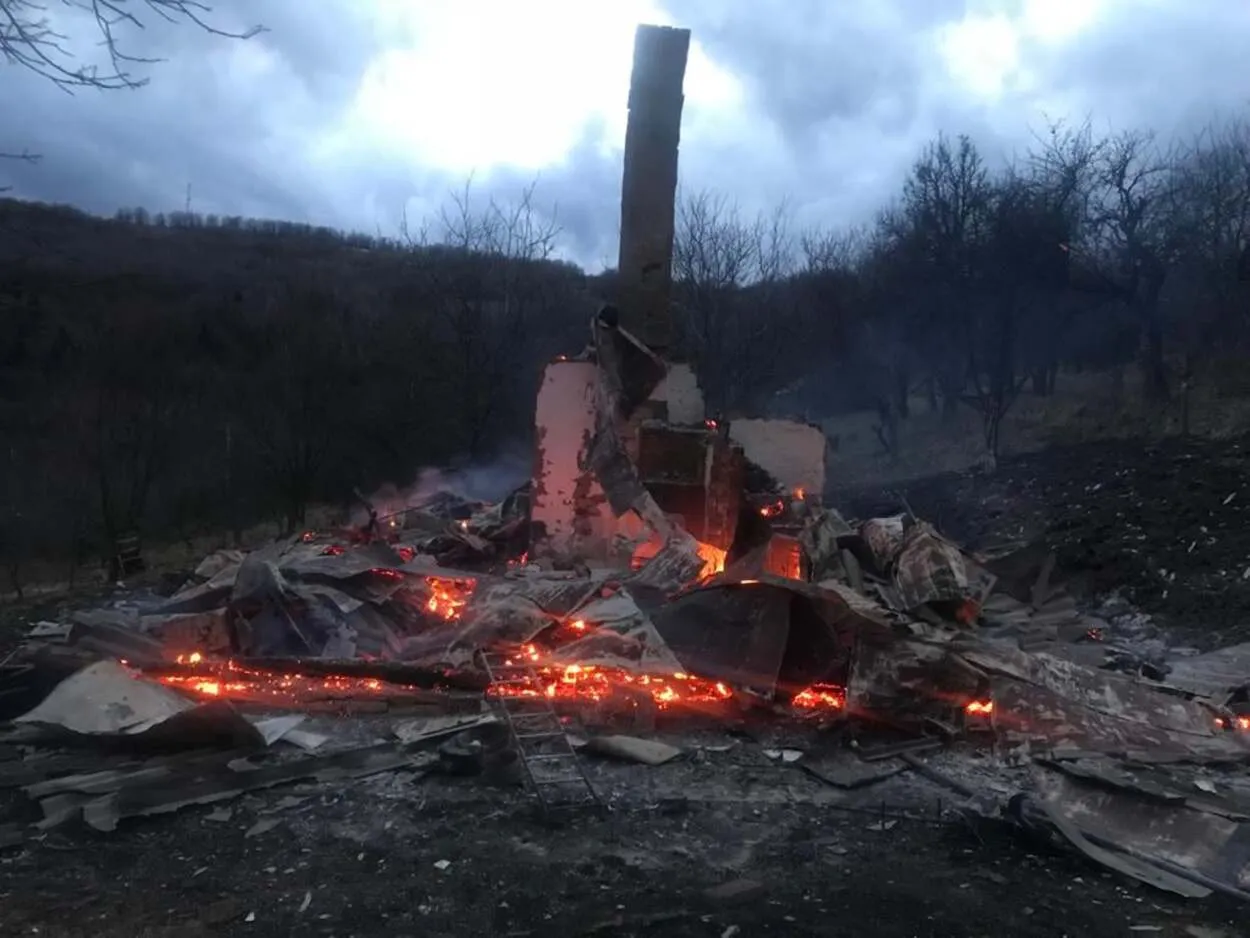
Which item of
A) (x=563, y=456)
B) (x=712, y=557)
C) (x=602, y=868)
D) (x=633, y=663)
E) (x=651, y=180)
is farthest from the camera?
(x=651, y=180)

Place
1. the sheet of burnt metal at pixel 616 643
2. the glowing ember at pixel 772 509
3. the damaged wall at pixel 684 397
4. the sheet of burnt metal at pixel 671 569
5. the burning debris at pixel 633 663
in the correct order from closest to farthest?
1. the burning debris at pixel 633 663
2. the sheet of burnt metal at pixel 616 643
3. the sheet of burnt metal at pixel 671 569
4. the glowing ember at pixel 772 509
5. the damaged wall at pixel 684 397

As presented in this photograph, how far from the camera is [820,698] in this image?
6738 mm

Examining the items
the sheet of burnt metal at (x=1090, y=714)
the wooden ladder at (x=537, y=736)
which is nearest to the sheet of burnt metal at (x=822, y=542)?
the sheet of burnt metal at (x=1090, y=714)

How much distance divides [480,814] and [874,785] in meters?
2.15

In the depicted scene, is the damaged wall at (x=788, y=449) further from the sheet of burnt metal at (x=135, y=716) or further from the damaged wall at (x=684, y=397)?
the sheet of burnt metal at (x=135, y=716)

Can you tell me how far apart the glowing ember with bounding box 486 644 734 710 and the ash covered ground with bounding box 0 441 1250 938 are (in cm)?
52

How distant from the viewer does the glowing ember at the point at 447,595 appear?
26.9ft

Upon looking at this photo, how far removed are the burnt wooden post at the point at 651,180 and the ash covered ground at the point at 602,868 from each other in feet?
21.6

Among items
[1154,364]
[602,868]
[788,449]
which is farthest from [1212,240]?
[602,868]

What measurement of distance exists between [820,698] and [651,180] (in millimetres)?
7105

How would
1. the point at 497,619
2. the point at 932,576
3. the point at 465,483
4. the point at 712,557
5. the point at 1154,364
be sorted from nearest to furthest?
the point at 497,619, the point at 932,576, the point at 712,557, the point at 465,483, the point at 1154,364

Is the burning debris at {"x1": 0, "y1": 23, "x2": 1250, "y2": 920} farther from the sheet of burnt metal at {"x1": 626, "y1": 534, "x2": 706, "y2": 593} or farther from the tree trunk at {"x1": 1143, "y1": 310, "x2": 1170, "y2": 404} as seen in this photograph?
the tree trunk at {"x1": 1143, "y1": 310, "x2": 1170, "y2": 404}

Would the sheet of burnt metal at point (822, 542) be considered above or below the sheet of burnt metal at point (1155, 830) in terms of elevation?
above

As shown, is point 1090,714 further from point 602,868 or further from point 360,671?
point 360,671
